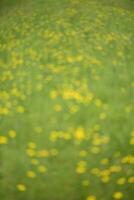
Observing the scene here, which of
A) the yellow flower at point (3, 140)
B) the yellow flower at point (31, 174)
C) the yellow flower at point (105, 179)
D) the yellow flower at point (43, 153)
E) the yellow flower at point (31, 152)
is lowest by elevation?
the yellow flower at point (105, 179)

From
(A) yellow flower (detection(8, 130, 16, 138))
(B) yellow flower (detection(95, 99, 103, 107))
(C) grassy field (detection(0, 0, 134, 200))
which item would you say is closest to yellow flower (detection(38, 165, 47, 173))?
(C) grassy field (detection(0, 0, 134, 200))

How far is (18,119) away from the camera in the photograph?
3.07 feet

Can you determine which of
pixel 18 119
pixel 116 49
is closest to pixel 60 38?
pixel 116 49

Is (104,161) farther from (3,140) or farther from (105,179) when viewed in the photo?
(3,140)

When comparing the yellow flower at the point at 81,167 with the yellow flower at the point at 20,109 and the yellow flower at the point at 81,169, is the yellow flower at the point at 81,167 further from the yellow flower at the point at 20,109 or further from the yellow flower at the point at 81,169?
the yellow flower at the point at 20,109

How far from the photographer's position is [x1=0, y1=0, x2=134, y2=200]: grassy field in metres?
0.92

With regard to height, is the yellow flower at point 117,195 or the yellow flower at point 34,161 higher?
the yellow flower at point 34,161

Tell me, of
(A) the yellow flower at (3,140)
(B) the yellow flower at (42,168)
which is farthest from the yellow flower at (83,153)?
(A) the yellow flower at (3,140)

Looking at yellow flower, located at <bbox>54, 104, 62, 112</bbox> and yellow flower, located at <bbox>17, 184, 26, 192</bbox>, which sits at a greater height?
yellow flower, located at <bbox>54, 104, 62, 112</bbox>

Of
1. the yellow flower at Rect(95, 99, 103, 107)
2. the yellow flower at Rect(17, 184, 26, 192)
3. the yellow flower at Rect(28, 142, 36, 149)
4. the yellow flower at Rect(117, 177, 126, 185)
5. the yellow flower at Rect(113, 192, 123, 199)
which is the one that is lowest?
the yellow flower at Rect(113, 192, 123, 199)

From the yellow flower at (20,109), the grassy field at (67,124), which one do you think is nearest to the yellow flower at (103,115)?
the grassy field at (67,124)

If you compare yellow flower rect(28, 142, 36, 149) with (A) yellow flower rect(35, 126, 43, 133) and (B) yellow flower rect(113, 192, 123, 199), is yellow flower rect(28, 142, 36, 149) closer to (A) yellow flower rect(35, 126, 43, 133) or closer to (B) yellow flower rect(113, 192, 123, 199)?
(A) yellow flower rect(35, 126, 43, 133)

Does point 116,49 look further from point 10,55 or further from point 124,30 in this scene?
point 10,55

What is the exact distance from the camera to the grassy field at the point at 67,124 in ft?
3.01
